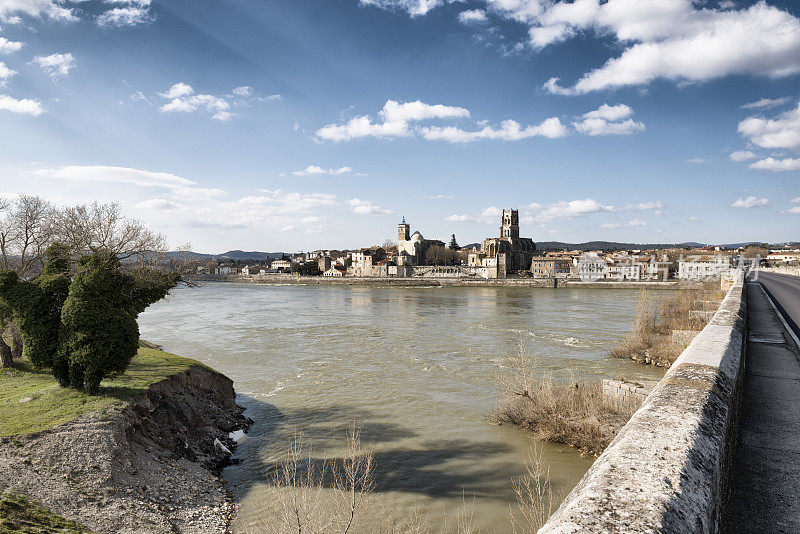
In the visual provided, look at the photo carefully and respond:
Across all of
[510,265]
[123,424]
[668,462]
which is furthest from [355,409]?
[510,265]

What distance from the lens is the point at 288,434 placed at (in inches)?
524

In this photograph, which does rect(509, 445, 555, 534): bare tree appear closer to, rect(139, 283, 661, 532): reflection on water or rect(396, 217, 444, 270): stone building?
rect(139, 283, 661, 532): reflection on water

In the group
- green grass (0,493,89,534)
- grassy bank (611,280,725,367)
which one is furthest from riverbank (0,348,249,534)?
grassy bank (611,280,725,367)

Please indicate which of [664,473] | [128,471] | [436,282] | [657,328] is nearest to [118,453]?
[128,471]

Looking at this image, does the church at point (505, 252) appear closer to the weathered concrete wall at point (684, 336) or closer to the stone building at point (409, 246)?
the stone building at point (409, 246)

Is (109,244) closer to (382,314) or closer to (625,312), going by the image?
(382,314)

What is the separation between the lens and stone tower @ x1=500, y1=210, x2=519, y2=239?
131m

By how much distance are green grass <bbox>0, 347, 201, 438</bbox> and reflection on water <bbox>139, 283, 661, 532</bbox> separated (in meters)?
3.31

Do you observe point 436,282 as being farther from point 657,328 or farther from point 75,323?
point 75,323

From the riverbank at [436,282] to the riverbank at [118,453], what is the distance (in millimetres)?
75840

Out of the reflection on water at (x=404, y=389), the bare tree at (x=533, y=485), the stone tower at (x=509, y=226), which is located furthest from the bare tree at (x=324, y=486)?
the stone tower at (x=509, y=226)

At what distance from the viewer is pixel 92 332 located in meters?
10.7

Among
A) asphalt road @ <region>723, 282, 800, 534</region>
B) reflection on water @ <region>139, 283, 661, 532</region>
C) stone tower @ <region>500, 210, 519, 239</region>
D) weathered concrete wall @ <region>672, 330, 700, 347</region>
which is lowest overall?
reflection on water @ <region>139, 283, 661, 532</region>

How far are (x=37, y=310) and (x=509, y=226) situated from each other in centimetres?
12779
